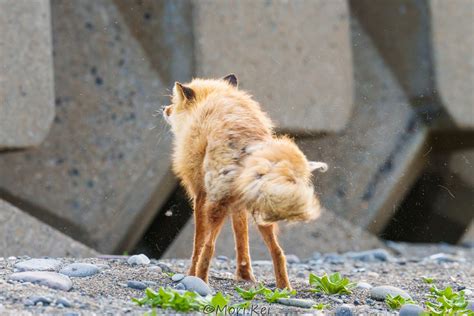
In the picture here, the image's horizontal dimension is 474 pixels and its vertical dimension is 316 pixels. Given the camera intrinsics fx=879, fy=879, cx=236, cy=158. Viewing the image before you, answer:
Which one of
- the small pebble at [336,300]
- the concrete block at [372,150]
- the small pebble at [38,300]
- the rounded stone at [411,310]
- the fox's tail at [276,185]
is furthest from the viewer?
the concrete block at [372,150]

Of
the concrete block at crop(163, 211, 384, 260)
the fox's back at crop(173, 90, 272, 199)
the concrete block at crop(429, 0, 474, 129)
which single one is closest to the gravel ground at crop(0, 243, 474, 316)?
the concrete block at crop(163, 211, 384, 260)

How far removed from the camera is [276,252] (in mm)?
3730

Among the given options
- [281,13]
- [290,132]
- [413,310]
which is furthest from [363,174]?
[413,310]

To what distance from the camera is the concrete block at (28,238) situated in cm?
525

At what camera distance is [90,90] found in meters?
5.87

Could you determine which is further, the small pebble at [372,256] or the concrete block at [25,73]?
the small pebble at [372,256]

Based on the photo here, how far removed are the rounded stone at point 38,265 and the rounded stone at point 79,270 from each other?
2.9 inches

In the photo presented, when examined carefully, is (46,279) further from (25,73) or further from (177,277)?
(25,73)

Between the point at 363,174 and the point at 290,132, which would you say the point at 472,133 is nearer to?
the point at 363,174

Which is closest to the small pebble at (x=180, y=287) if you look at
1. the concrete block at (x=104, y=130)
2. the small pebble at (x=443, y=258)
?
the concrete block at (x=104, y=130)

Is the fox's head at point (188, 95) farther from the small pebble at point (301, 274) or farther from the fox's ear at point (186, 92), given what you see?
the small pebble at point (301, 274)

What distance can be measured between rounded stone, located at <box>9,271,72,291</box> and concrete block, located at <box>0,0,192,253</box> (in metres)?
2.40

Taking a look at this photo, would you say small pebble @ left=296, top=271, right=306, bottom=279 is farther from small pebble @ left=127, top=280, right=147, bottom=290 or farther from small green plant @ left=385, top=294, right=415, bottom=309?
small pebble @ left=127, top=280, right=147, bottom=290

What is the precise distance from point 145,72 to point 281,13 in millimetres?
1067
